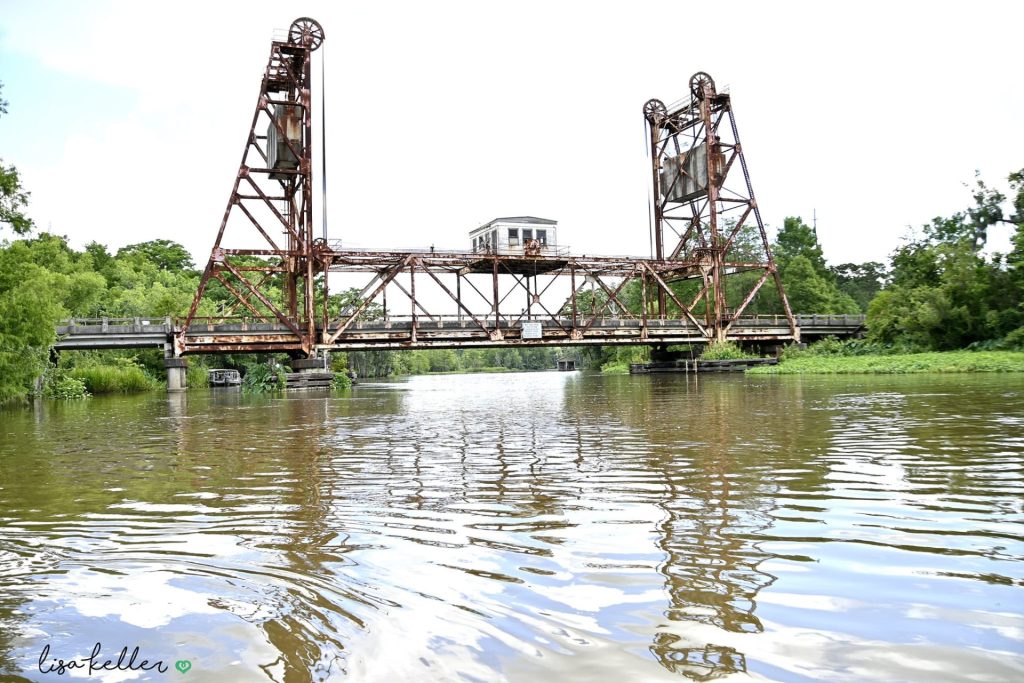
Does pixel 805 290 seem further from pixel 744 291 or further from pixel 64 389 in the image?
pixel 64 389

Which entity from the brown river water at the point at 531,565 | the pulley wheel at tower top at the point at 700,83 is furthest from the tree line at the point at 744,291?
the brown river water at the point at 531,565

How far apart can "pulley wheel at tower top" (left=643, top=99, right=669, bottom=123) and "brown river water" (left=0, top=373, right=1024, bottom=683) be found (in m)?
43.9

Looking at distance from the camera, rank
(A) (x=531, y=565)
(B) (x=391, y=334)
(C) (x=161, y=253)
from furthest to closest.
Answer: (C) (x=161, y=253) < (B) (x=391, y=334) < (A) (x=531, y=565)

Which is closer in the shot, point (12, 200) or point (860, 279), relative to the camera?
point (12, 200)

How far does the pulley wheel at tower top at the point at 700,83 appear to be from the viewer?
46.5 metres

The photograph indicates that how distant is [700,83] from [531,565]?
47521mm

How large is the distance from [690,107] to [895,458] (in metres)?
43.8

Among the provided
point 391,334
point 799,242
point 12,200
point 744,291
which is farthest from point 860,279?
point 12,200

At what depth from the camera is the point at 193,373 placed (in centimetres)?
4875

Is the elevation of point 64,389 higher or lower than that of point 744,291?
lower

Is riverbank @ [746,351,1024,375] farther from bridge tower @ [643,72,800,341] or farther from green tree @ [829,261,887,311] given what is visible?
green tree @ [829,261,887,311]

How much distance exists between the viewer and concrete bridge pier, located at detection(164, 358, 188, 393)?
1428 inches

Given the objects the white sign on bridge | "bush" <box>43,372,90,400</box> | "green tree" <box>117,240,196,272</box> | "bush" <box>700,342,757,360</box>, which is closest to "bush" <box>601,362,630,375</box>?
"bush" <box>700,342,757,360</box>

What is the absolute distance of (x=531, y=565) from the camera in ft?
13.1
